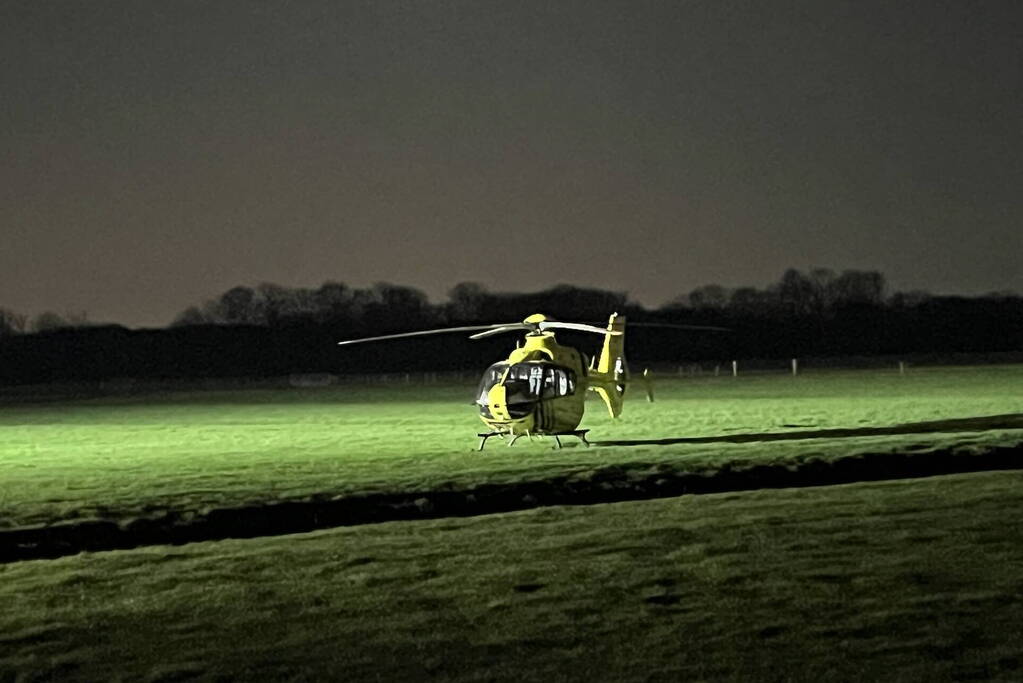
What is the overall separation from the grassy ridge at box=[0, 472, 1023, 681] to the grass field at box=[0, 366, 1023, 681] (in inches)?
1.2

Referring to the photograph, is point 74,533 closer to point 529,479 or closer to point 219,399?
point 529,479

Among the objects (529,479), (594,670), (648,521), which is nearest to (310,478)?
(529,479)

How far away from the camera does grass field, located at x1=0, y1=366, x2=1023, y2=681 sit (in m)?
8.34

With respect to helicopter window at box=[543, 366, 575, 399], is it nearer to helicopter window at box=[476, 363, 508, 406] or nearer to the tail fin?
helicopter window at box=[476, 363, 508, 406]

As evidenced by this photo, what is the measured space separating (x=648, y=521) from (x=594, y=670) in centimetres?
634

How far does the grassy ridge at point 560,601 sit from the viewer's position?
823 cm

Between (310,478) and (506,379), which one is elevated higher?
(506,379)

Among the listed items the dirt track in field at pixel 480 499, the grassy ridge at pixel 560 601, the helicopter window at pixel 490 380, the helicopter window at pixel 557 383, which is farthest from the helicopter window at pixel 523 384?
the grassy ridge at pixel 560 601

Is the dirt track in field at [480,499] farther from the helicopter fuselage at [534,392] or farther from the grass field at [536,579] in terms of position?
the helicopter fuselage at [534,392]

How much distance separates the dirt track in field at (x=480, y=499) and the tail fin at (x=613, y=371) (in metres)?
6.31

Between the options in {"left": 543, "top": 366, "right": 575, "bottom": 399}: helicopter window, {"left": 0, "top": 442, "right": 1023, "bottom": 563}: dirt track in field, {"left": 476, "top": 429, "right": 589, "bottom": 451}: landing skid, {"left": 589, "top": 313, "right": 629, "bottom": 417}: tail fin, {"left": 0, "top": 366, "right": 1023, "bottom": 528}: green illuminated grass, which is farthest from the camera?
{"left": 589, "top": 313, "right": 629, "bottom": 417}: tail fin

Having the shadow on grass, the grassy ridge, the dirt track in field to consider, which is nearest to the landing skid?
the shadow on grass

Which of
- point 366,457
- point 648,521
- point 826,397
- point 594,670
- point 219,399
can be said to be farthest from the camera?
point 219,399

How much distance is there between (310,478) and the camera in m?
19.4
